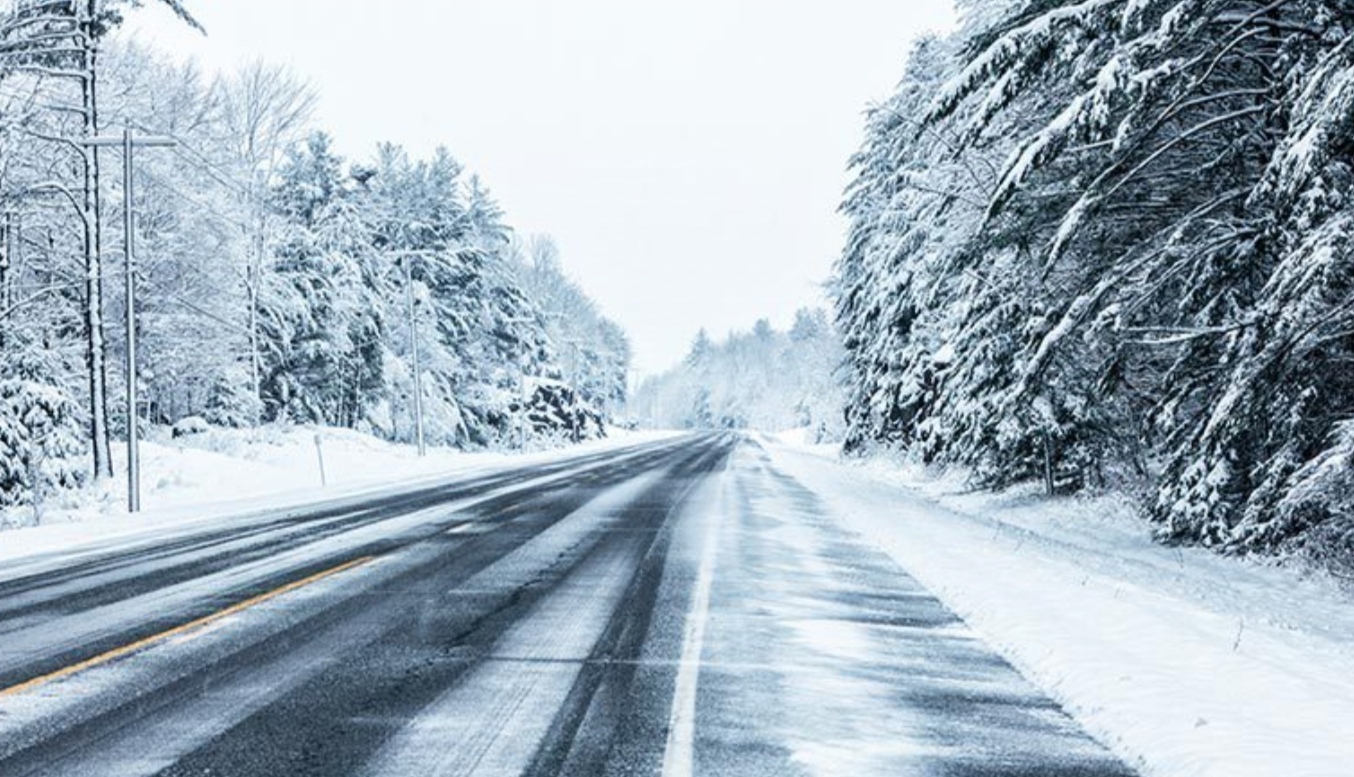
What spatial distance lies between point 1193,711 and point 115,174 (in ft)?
101

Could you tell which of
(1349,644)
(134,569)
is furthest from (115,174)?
(1349,644)

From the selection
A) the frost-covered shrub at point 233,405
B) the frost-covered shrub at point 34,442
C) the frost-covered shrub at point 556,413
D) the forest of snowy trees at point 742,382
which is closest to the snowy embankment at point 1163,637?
the frost-covered shrub at point 34,442

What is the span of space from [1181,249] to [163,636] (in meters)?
11.7

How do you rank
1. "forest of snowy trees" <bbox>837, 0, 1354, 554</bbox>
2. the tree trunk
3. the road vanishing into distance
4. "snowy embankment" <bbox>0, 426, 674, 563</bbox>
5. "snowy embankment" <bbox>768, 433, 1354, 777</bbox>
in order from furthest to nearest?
1. the tree trunk
2. "snowy embankment" <bbox>0, 426, 674, 563</bbox>
3. "forest of snowy trees" <bbox>837, 0, 1354, 554</bbox>
4. "snowy embankment" <bbox>768, 433, 1354, 777</bbox>
5. the road vanishing into distance

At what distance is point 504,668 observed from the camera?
619cm

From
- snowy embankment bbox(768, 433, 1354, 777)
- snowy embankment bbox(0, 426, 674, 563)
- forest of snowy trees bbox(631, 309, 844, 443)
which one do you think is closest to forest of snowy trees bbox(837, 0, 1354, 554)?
snowy embankment bbox(768, 433, 1354, 777)

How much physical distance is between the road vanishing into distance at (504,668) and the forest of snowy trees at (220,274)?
11489 millimetres

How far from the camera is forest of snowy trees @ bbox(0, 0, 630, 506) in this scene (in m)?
20.8

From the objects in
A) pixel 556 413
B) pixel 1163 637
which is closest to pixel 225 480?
pixel 1163 637

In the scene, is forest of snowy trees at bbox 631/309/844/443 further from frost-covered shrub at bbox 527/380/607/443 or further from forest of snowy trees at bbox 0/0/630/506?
forest of snowy trees at bbox 0/0/630/506

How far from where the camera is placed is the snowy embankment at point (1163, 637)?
4.75 m

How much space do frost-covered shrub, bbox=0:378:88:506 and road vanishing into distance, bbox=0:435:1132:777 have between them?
868 centimetres

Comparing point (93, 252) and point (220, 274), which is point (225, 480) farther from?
point (220, 274)

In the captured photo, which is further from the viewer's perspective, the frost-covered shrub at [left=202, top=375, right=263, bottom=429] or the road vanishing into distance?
the frost-covered shrub at [left=202, top=375, right=263, bottom=429]
